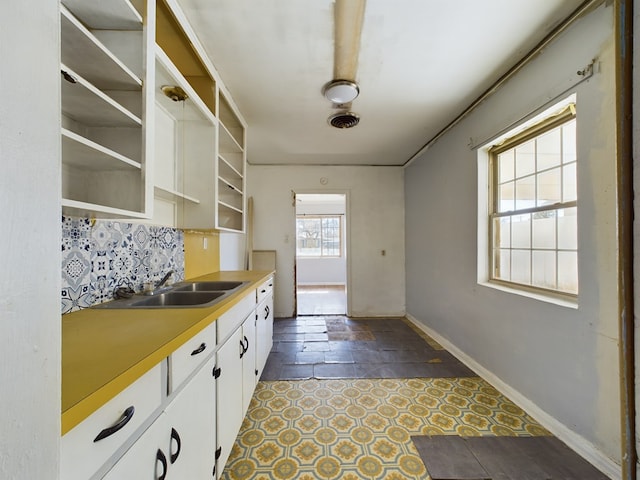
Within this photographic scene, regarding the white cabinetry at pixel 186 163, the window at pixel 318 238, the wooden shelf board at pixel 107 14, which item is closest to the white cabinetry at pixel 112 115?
the wooden shelf board at pixel 107 14

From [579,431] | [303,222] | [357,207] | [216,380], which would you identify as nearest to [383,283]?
[357,207]

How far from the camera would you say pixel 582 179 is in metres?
1.43

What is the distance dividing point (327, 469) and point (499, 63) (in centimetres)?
278

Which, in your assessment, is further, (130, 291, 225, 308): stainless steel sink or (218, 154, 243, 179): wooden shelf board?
(218, 154, 243, 179): wooden shelf board

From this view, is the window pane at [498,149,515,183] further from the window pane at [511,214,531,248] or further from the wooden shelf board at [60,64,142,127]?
the wooden shelf board at [60,64,142,127]

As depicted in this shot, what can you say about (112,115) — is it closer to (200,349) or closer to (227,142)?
(200,349)

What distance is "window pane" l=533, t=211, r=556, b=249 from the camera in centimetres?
174

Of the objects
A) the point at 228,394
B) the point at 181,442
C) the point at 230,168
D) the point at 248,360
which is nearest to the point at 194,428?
the point at 181,442

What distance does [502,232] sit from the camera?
2.21 metres

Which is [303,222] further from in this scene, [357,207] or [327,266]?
[357,207]

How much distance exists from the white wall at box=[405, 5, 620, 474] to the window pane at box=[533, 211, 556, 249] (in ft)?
1.06

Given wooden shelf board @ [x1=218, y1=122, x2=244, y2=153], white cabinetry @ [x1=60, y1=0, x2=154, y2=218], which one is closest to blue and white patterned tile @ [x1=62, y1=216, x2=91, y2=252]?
white cabinetry @ [x1=60, y1=0, x2=154, y2=218]

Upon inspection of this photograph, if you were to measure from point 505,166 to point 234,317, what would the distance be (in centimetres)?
241

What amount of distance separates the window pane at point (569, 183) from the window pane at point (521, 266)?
0.47 m
